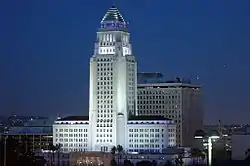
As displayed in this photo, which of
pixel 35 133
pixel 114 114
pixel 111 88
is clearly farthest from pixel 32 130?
pixel 111 88

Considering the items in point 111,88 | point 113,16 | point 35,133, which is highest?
point 113,16

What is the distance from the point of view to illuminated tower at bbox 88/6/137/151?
13188cm

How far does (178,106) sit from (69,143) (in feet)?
64.0

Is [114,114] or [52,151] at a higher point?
[114,114]

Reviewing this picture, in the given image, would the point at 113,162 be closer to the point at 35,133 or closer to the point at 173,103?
the point at 173,103

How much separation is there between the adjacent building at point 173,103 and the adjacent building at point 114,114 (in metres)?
10.5

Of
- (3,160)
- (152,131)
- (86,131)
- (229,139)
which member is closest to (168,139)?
(152,131)

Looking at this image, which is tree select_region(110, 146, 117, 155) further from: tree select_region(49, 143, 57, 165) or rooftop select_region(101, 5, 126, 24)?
rooftop select_region(101, 5, 126, 24)

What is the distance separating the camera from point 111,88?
132 meters

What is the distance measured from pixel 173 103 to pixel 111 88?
15754 mm

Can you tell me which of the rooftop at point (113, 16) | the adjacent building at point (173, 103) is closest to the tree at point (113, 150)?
the adjacent building at point (173, 103)

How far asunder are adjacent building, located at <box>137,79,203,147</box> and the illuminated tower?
11.4 m

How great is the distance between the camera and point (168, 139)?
131 metres

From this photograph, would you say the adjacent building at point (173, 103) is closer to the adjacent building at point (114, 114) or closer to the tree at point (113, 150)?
the adjacent building at point (114, 114)
